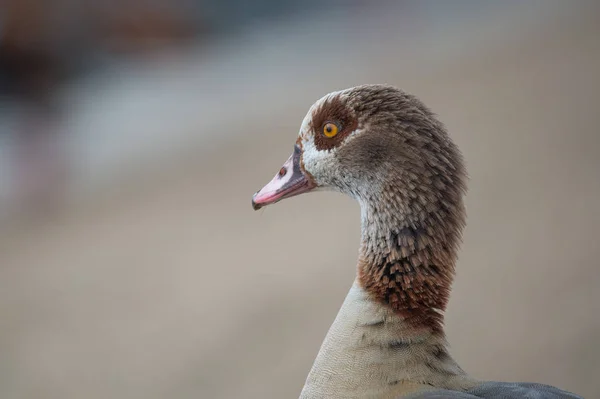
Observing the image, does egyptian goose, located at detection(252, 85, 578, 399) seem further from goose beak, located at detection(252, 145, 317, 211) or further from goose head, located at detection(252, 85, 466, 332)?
goose beak, located at detection(252, 145, 317, 211)

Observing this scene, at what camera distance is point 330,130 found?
1265mm

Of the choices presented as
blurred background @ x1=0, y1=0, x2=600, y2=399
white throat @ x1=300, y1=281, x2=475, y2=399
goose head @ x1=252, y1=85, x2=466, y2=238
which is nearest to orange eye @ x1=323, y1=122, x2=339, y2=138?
goose head @ x1=252, y1=85, x2=466, y2=238

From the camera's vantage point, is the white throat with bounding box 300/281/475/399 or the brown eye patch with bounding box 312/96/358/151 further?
the brown eye patch with bounding box 312/96/358/151

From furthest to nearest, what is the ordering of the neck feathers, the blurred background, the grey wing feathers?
the blurred background, the neck feathers, the grey wing feathers

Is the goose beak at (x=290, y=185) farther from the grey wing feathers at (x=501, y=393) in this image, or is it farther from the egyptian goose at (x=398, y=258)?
the grey wing feathers at (x=501, y=393)

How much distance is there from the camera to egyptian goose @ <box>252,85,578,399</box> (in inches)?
43.6

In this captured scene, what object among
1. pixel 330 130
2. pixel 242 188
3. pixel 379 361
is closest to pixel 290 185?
pixel 330 130

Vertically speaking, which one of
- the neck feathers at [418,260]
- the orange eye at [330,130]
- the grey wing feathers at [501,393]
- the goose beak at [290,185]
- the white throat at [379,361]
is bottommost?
the grey wing feathers at [501,393]

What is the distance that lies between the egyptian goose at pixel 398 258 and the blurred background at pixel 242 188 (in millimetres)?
1337

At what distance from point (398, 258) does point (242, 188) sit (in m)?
3.11

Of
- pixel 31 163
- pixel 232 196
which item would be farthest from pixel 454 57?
pixel 31 163

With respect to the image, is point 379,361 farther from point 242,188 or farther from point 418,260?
point 242,188

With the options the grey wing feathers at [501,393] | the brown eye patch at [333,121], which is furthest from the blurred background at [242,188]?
the brown eye patch at [333,121]

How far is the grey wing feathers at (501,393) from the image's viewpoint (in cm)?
104
